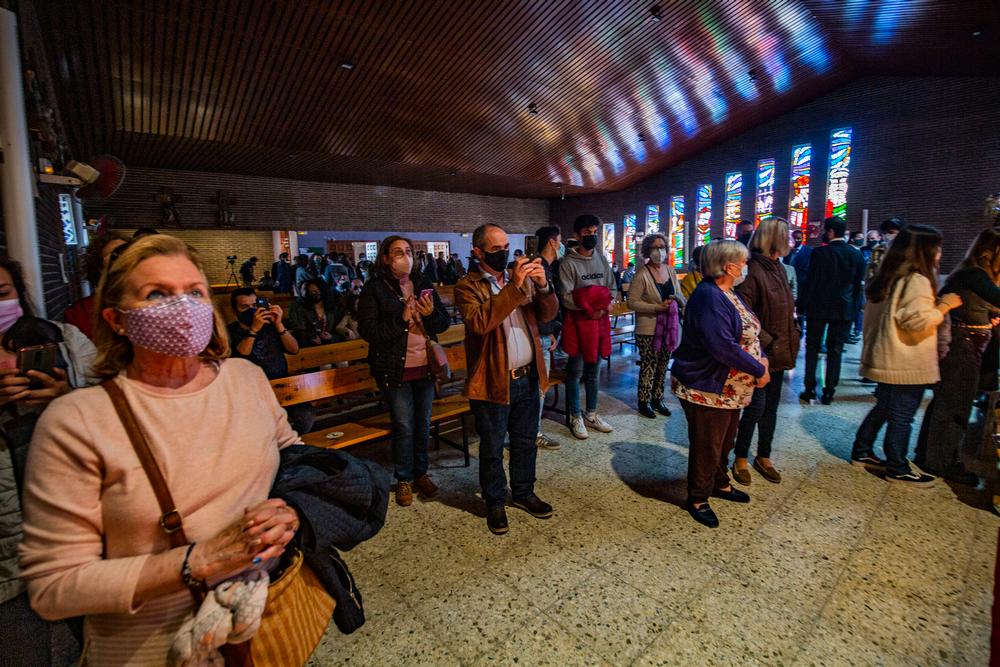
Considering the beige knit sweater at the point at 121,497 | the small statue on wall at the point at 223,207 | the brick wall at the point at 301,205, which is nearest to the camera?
the beige knit sweater at the point at 121,497

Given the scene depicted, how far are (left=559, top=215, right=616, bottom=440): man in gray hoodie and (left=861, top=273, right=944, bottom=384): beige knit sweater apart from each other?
1895 mm

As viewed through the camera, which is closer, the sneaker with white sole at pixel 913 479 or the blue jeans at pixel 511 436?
the blue jeans at pixel 511 436

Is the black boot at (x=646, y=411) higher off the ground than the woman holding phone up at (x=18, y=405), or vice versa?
the woman holding phone up at (x=18, y=405)

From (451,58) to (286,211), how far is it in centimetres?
778

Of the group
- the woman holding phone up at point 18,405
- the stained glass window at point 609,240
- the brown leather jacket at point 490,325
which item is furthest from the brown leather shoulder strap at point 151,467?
the stained glass window at point 609,240

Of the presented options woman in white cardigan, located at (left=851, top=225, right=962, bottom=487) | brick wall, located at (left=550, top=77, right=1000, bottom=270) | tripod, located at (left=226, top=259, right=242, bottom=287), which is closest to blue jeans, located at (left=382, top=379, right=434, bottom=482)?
woman in white cardigan, located at (left=851, top=225, right=962, bottom=487)

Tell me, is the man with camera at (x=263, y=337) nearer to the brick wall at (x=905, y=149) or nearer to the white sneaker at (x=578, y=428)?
the white sneaker at (x=578, y=428)

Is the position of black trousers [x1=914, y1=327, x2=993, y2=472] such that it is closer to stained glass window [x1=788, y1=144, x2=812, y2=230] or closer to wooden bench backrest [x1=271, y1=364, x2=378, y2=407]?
wooden bench backrest [x1=271, y1=364, x2=378, y2=407]

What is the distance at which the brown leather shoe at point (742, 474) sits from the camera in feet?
10.7

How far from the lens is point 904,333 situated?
3.10 m

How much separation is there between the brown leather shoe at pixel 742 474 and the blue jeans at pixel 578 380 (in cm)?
131

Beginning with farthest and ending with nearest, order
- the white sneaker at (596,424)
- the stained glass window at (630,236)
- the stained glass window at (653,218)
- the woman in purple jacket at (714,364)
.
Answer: the stained glass window at (630,236), the stained glass window at (653,218), the white sneaker at (596,424), the woman in purple jacket at (714,364)

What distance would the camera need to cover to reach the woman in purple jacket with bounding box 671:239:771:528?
2596 mm

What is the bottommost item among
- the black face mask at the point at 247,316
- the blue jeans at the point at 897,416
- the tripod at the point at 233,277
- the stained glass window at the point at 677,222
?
the blue jeans at the point at 897,416
